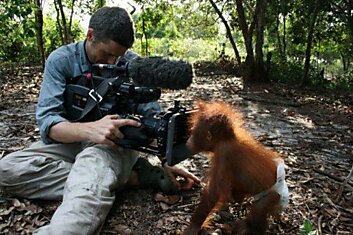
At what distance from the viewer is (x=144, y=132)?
2205 mm

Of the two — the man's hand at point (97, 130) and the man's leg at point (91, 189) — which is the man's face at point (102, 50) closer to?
the man's hand at point (97, 130)

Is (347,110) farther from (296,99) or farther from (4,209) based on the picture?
(4,209)

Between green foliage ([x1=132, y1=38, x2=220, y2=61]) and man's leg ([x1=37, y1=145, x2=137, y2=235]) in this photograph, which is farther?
green foliage ([x1=132, y1=38, x2=220, y2=61])

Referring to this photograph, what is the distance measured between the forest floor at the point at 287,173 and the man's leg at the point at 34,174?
85 mm

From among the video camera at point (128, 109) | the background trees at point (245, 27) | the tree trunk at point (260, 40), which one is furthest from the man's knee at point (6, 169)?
the tree trunk at point (260, 40)

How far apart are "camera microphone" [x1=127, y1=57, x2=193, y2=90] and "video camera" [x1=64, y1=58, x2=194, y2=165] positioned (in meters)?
0.14

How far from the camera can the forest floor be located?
7.55 feet

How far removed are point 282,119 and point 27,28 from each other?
3.81 m

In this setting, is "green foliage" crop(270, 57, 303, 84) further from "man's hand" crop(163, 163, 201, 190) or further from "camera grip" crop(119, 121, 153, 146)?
"camera grip" crop(119, 121, 153, 146)

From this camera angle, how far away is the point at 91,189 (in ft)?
6.76

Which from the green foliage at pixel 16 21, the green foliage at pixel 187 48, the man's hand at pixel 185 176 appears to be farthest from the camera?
the green foliage at pixel 187 48

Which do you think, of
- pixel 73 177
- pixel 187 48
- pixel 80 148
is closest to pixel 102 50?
pixel 80 148

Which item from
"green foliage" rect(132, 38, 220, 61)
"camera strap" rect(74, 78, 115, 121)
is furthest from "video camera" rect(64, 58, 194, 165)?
"green foliage" rect(132, 38, 220, 61)

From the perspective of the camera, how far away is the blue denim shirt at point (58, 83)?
Answer: 2404 millimetres
